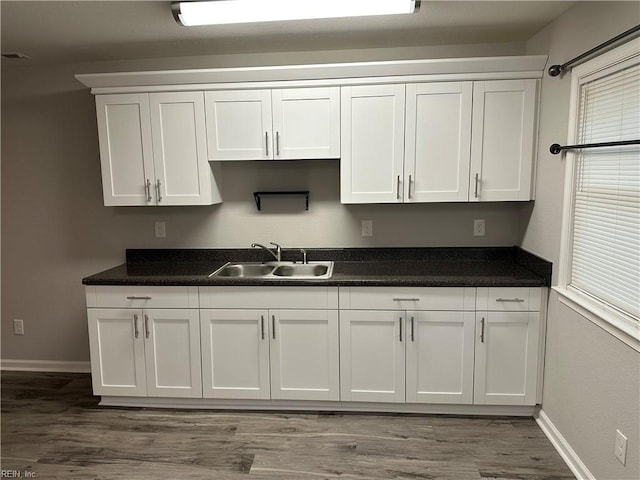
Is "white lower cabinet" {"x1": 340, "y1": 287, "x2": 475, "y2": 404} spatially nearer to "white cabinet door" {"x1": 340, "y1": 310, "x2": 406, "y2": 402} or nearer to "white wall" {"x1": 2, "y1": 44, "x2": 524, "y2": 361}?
"white cabinet door" {"x1": 340, "y1": 310, "x2": 406, "y2": 402}

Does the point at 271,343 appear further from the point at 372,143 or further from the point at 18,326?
the point at 18,326

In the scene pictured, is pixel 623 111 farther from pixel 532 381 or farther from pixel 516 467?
pixel 516 467

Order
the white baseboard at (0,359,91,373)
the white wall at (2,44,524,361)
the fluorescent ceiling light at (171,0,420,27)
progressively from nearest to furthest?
the fluorescent ceiling light at (171,0,420,27) < the white wall at (2,44,524,361) < the white baseboard at (0,359,91,373)

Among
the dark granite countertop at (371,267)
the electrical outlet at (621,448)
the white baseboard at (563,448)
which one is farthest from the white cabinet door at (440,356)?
the electrical outlet at (621,448)

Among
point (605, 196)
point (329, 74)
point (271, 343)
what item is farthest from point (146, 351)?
point (605, 196)

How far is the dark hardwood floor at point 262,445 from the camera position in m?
2.18

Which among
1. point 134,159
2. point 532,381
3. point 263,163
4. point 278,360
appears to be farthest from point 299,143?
point 532,381

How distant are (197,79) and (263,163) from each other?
0.71m

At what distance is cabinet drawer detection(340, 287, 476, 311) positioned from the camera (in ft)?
8.29

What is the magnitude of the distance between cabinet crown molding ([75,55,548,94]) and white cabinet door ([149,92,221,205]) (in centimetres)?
Result: 11

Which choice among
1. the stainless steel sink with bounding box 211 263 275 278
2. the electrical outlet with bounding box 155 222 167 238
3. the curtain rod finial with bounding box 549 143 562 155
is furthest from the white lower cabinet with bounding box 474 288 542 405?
the electrical outlet with bounding box 155 222 167 238

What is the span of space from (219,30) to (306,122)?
2.41 feet

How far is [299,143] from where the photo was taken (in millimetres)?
2713

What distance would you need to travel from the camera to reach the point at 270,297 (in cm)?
264
